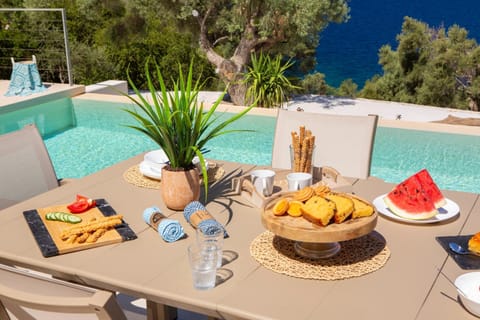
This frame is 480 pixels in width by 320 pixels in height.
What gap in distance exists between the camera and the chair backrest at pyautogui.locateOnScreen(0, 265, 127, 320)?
1.30 metres

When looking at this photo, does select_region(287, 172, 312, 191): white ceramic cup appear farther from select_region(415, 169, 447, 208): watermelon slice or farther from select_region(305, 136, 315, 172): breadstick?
select_region(415, 169, 447, 208): watermelon slice

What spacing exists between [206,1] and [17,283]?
39.9ft

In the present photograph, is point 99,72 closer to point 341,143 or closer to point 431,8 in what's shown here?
point 341,143

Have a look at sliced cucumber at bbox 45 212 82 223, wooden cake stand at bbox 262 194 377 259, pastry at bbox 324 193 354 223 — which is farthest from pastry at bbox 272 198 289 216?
sliced cucumber at bbox 45 212 82 223

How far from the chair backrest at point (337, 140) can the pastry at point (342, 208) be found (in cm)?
131

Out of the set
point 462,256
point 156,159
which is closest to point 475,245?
point 462,256

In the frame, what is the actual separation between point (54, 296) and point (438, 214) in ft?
4.67

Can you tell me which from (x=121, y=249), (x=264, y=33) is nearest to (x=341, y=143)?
(x=121, y=249)

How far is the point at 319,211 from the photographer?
1690mm

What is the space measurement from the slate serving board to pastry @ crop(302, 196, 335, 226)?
44cm

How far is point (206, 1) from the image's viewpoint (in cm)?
1295

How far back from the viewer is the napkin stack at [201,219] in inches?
75.3

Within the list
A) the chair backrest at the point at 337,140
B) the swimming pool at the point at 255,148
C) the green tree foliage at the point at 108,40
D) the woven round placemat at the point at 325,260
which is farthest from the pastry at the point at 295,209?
the green tree foliage at the point at 108,40

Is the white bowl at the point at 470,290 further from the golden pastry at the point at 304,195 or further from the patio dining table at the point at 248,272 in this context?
the golden pastry at the point at 304,195
